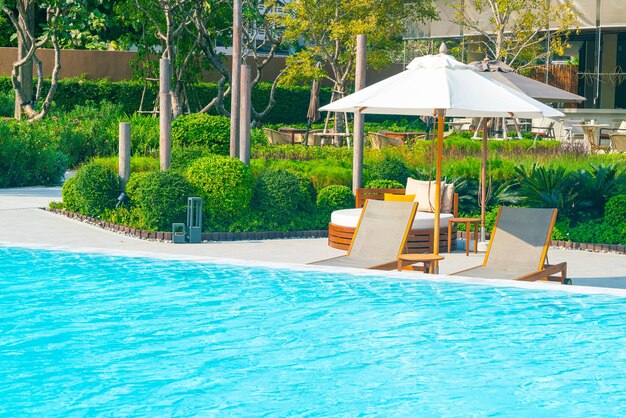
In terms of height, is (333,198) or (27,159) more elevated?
(27,159)

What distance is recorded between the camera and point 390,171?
54.1 ft

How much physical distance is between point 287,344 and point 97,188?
683 centimetres

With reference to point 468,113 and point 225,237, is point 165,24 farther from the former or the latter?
point 468,113

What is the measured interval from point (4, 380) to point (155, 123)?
1788cm

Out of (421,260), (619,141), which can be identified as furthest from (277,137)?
(421,260)

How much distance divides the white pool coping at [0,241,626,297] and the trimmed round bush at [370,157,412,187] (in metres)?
4.94

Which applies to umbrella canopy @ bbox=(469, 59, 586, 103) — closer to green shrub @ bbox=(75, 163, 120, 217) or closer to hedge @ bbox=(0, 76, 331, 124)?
green shrub @ bbox=(75, 163, 120, 217)

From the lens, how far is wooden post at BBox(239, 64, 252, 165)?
1564 cm

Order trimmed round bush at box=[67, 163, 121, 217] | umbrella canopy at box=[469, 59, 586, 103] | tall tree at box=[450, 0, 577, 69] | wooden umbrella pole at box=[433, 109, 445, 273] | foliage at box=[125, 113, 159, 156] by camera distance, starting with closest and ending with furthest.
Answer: wooden umbrella pole at box=[433, 109, 445, 273], trimmed round bush at box=[67, 163, 121, 217], umbrella canopy at box=[469, 59, 586, 103], foliage at box=[125, 113, 159, 156], tall tree at box=[450, 0, 577, 69]

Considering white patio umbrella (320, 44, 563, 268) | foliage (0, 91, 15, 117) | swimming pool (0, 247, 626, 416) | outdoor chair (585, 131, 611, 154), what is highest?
foliage (0, 91, 15, 117)

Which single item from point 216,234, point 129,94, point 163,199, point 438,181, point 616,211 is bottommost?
point 216,234

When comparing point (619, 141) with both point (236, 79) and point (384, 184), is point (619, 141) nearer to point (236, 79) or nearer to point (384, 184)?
point (384, 184)

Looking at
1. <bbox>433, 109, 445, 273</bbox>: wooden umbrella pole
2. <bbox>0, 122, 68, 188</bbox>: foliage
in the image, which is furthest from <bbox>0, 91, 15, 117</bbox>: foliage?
<bbox>433, 109, 445, 273</bbox>: wooden umbrella pole

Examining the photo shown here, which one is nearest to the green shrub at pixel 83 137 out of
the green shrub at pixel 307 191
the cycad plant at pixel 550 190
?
the green shrub at pixel 307 191
